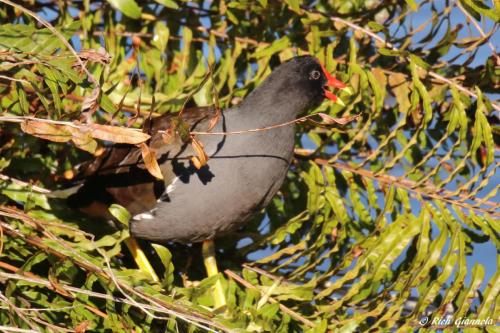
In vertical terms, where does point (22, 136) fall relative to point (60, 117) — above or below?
below

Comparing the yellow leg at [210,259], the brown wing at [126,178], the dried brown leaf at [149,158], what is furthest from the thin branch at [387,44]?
the dried brown leaf at [149,158]

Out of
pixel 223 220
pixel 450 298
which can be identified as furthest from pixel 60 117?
pixel 450 298

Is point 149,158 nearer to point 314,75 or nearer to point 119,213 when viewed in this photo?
point 119,213

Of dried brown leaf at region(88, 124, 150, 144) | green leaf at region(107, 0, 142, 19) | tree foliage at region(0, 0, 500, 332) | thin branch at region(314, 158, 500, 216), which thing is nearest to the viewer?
dried brown leaf at region(88, 124, 150, 144)

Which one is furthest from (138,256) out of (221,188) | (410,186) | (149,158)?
(149,158)

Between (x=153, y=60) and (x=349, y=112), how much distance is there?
2.65 feet

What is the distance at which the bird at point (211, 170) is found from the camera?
124 inches

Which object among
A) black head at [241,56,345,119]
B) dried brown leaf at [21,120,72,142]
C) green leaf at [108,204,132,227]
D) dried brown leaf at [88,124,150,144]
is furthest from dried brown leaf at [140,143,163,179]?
black head at [241,56,345,119]

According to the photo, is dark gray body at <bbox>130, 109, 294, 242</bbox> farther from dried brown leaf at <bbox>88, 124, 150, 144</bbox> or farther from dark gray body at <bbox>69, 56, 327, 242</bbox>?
dried brown leaf at <bbox>88, 124, 150, 144</bbox>

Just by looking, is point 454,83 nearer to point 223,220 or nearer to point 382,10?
point 382,10

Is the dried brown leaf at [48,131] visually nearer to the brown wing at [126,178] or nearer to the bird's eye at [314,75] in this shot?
the brown wing at [126,178]

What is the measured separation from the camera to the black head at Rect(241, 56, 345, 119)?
3383mm

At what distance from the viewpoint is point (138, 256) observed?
342 cm

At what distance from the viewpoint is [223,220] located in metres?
3.18
